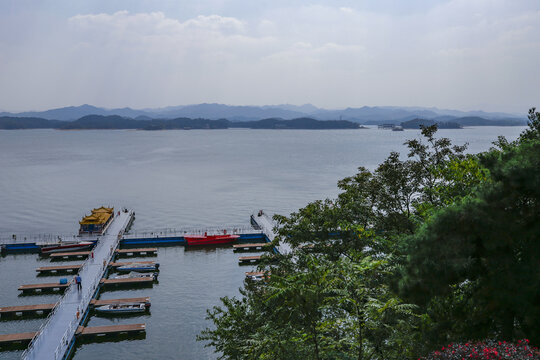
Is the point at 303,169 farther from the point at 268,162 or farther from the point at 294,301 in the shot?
the point at 294,301

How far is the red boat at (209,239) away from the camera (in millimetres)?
52469

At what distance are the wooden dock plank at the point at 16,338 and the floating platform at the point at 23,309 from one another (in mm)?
4882

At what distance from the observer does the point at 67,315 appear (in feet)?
99.1

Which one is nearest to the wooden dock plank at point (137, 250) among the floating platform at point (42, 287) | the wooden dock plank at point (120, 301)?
the floating platform at point (42, 287)

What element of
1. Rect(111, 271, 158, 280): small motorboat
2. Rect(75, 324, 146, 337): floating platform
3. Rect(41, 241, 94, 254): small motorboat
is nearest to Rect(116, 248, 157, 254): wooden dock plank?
Rect(41, 241, 94, 254): small motorboat

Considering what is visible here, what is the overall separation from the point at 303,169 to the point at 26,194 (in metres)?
71.1

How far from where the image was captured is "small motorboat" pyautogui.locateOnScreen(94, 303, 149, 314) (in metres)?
32.9

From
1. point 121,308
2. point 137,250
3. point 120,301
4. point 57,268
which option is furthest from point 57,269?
point 121,308

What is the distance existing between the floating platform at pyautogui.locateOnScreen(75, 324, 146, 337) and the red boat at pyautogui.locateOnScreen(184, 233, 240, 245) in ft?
73.9

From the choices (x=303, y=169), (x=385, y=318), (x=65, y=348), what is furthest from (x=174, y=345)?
(x=303, y=169)

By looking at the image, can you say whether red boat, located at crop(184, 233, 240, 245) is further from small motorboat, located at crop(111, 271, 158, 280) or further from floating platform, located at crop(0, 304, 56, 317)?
floating platform, located at crop(0, 304, 56, 317)

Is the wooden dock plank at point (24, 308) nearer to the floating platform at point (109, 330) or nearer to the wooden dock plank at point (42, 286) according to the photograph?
the wooden dock plank at point (42, 286)

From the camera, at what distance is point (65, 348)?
25938 mm

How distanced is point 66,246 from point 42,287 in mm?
12659
